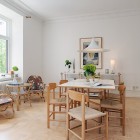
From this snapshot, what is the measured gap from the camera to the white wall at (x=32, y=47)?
5703 mm

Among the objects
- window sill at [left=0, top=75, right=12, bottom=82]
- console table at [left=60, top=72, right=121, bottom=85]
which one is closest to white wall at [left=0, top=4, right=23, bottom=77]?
window sill at [left=0, top=75, right=12, bottom=82]

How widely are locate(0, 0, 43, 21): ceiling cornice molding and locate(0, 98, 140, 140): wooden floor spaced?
306 cm

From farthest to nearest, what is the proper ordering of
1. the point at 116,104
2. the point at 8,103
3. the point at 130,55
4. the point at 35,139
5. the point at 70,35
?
the point at 70,35 → the point at 130,55 → the point at 8,103 → the point at 116,104 → the point at 35,139

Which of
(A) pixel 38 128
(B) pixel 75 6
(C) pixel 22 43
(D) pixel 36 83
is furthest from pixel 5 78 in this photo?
(B) pixel 75 6

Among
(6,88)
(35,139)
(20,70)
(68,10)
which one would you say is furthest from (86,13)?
(35,139)

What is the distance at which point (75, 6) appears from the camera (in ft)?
17.3

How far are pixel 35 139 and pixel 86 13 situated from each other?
4.83 m

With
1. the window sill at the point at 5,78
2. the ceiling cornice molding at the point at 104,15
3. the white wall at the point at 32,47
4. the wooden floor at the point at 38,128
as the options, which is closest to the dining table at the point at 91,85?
the wooden floor at the point at 38,128

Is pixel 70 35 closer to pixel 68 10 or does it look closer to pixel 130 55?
pixel 68 10

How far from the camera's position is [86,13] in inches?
236

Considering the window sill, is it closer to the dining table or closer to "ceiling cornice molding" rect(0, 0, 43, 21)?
"ceiling cornice molding" rect(0, 0, 43, 21)

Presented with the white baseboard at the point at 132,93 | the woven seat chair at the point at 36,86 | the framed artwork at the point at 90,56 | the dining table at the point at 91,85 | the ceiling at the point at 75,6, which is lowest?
the white baseboard at the point at 132,93

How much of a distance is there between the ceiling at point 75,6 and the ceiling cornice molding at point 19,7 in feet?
0.10

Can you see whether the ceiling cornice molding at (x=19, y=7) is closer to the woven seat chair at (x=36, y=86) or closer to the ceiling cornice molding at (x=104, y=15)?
the ceiling cornice molding at (x=104, y=15)
